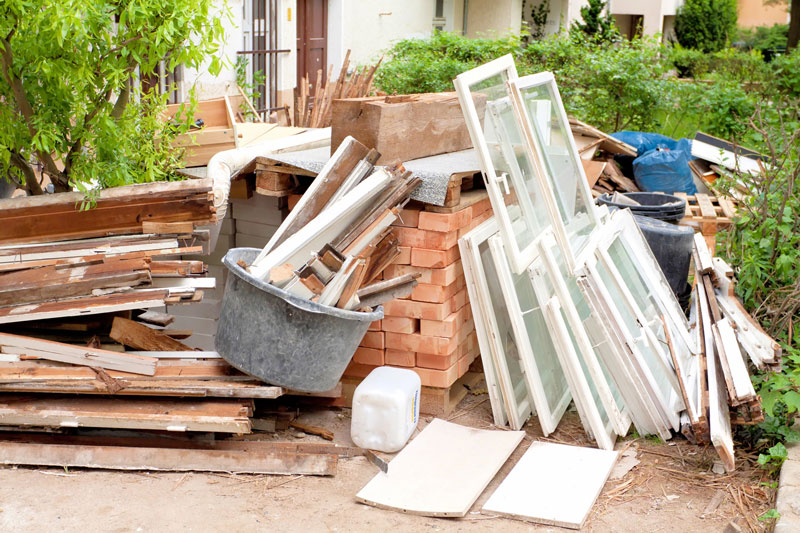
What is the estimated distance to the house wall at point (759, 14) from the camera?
40375 millimetres

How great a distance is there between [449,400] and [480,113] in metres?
1.66

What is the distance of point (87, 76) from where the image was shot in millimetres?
3986

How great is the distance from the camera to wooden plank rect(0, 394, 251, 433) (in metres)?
3.89

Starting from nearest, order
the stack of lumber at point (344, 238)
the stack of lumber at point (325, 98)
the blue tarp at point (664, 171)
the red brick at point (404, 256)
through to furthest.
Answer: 1. the stack of lumber at point (344, 238)
2. the red brick at point (404, 256)
3. the stack of lumber at point (325, 98)
4. the blue tarp at point (664, 171)

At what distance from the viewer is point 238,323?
4.04 meters

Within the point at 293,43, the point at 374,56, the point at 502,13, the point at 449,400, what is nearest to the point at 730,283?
the point at 449,400

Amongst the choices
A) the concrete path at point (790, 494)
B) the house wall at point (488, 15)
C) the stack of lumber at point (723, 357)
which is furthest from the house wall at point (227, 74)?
the house wall at point (488, 15)

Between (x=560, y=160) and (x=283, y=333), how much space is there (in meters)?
2.15

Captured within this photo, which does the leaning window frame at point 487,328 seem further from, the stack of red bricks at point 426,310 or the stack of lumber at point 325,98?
the stack of lumber at point 325,98

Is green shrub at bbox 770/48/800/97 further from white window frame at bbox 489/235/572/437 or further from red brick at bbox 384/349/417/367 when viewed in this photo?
red brick at bbox 384/349/417/367

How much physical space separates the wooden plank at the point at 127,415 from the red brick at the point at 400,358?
3.35ft

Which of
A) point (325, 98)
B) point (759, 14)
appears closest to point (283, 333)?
point (325, 98)

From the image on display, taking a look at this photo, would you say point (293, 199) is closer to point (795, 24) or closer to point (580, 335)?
point (580, 335)

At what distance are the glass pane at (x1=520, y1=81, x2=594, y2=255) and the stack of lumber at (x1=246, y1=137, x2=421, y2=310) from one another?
2.84 feet
